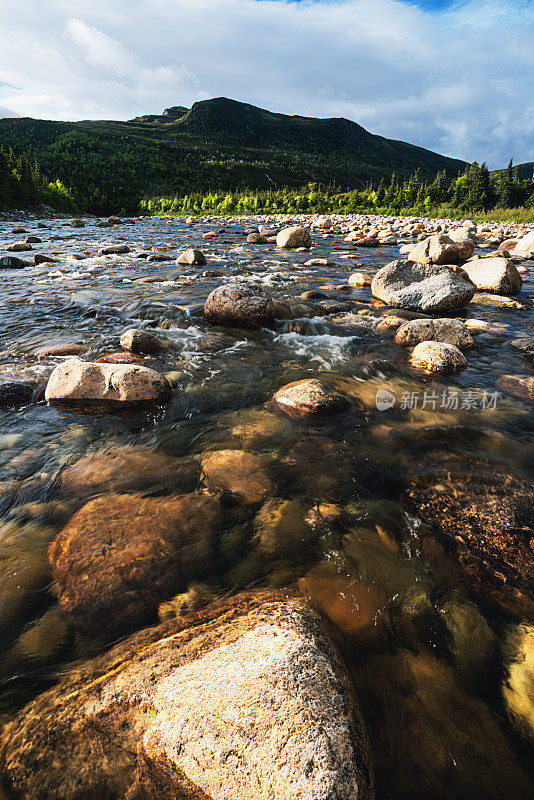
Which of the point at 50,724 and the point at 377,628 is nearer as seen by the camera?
the point at 50,724

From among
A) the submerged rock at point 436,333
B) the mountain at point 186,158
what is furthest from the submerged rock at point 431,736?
the mountain at point 186,158

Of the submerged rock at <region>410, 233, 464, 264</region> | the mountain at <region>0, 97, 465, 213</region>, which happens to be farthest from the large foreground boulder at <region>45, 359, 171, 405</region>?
the mountain at <region>0, 97, 465, 213</region>

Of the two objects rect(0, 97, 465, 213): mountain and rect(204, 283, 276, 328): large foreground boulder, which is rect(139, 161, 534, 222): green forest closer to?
rect(0, 97, 465, 213): mountain

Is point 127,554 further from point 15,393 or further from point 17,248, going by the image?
point 17,248

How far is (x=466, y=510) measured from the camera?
110 inches

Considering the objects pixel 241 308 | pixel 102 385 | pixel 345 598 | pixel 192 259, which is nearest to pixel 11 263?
pixel 192 259

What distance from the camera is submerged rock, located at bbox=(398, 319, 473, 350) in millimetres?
6152

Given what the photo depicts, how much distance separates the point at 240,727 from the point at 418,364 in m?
5.20

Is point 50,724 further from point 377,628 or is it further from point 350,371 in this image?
point 350,371

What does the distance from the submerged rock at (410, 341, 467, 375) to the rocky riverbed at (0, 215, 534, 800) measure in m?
0.03

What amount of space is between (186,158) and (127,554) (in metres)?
116

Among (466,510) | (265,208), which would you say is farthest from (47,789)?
Result: (265,208)

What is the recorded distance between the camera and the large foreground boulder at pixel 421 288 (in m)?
8.20

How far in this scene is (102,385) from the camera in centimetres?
423
